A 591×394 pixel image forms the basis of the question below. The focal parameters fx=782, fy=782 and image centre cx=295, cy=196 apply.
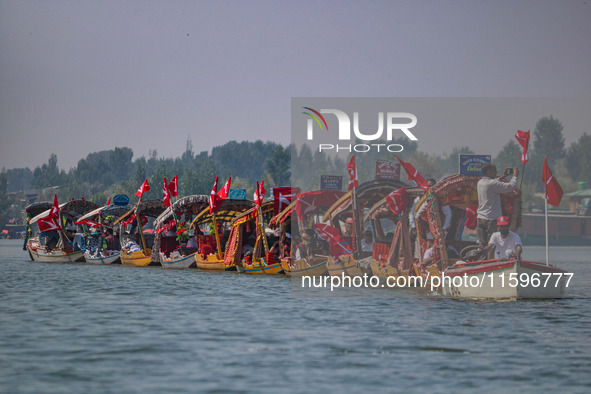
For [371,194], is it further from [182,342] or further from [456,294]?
[182,342]

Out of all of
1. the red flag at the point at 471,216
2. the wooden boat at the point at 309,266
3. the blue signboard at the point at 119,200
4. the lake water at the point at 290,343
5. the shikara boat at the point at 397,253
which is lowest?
the lake water at the point at 290,343

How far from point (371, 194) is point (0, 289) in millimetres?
14877

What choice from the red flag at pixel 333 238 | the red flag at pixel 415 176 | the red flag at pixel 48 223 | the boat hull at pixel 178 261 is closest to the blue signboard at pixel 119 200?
the red flag at pixel 48 223

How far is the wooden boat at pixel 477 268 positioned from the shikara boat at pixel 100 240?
Result: 2884cm

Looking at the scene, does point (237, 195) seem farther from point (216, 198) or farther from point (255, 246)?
point (255, 246)

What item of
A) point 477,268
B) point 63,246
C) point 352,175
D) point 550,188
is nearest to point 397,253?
point 352,175

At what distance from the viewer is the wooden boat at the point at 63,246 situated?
52.0 meters

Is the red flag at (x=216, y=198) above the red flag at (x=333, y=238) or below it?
above

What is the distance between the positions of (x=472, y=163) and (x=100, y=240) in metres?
32.9

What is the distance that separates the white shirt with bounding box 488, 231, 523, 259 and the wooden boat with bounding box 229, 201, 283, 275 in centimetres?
1547

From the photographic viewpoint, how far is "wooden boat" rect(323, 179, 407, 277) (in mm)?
29781

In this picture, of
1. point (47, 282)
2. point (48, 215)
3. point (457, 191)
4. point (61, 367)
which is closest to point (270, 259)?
point (47, 282)

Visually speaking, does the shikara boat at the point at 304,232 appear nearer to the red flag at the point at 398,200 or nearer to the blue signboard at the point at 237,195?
the red flag at the point at 398,200

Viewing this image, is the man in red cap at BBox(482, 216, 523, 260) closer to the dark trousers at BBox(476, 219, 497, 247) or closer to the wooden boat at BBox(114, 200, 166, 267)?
Answer: the dark trousers at BBox(476, 219, 497, 247)
